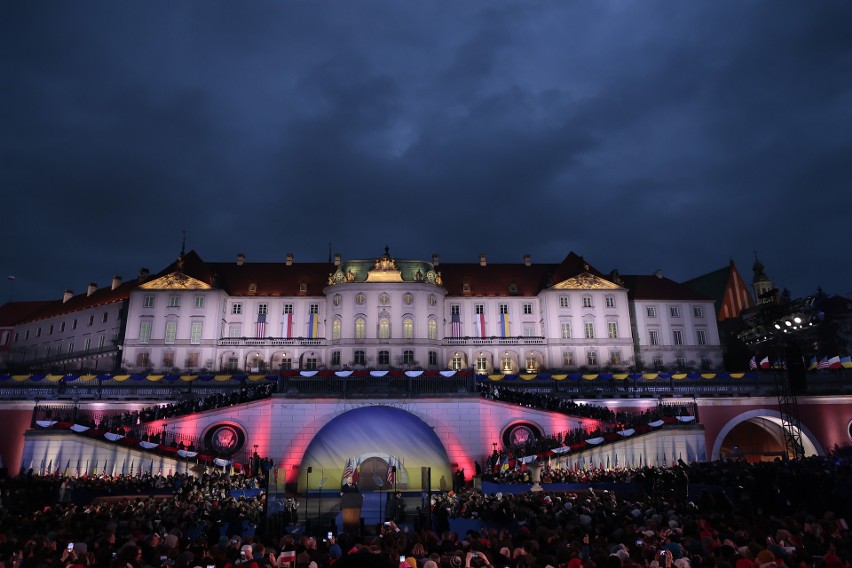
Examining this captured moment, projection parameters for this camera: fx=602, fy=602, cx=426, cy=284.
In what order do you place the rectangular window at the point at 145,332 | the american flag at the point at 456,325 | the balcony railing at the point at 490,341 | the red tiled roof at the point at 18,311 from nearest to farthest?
the rectangular window at the point at 145,332 → the balcony railing at the point at 490,341 → the american flag at the point at 456,325 → the red tiled roof at the point at 18,311

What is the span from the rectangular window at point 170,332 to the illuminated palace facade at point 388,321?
111 millimetres

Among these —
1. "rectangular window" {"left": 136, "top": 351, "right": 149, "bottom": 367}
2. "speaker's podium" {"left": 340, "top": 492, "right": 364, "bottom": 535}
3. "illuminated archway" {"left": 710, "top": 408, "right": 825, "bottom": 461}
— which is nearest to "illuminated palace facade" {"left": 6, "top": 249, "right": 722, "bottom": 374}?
"rectangular window" {"left": 136, "top": 351, "right": 149, "bottom": 367}

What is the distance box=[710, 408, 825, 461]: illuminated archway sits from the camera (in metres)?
43.8

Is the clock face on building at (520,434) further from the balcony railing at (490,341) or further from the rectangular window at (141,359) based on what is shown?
the rectangular window at (141,359)

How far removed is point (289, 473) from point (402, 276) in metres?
35.5

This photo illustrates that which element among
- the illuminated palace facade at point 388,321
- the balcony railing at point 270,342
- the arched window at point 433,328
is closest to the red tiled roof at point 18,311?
the illuminated palace facade at point 388,321

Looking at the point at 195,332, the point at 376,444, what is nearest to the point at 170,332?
the point at 195,332

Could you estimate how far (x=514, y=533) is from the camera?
17609 mm

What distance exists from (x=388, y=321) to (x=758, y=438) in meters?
38.0

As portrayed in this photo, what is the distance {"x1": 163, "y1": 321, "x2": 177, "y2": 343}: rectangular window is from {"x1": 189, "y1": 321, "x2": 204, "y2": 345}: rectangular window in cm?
177

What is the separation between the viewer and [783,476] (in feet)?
73.7

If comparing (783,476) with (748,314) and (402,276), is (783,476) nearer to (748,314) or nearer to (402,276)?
(402,276)

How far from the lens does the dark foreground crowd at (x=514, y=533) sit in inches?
409

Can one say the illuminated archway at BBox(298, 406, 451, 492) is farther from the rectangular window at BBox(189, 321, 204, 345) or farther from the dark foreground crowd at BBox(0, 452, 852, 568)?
the rectangular window at BBox(189, 321, 204, 345)
